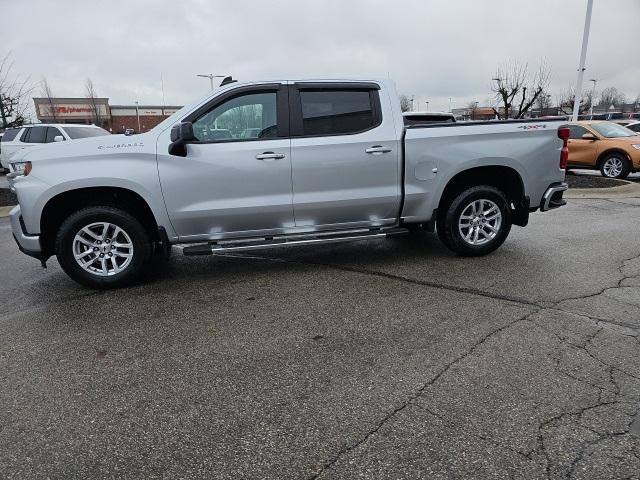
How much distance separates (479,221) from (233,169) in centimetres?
299

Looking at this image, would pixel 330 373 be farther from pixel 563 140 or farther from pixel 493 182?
pixel 563 140

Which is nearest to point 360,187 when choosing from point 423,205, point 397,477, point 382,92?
point 423,205

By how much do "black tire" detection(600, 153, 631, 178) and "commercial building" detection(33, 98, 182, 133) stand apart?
160 ft

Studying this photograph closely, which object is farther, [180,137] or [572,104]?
[572,104]

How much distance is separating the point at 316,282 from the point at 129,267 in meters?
1.95

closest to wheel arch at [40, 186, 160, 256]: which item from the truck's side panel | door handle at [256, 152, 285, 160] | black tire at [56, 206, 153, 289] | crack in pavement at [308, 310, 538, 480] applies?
black tire at [56, 206, 153, 289]

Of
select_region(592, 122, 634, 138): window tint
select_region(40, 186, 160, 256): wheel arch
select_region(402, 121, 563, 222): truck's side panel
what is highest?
select_region(592, 122, 634, 138): window tint

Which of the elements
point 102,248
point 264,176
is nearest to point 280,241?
point 264,176

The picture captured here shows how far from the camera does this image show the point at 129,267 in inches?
192

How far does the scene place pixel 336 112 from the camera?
17.0ft

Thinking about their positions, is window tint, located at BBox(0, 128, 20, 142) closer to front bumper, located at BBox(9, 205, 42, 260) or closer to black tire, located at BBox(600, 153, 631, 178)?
front bumper, located at BBox(9, 205, 42, 260)

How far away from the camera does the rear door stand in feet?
16.4

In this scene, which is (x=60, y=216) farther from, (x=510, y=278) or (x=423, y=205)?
(x=510, y=278)

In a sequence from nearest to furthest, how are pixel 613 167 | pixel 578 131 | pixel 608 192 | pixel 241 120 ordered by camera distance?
pixel 241 120, pixel 608 192, pixel 613 167, pixel 578 131
